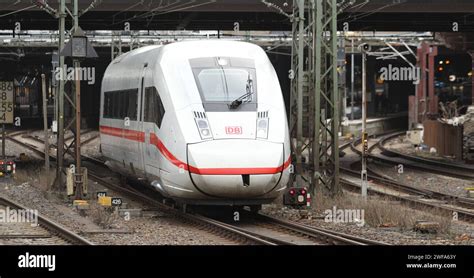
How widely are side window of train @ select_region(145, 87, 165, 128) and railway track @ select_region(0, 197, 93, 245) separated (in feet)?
9.49

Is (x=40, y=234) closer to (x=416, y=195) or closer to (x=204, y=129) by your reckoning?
(x=204, y=129)

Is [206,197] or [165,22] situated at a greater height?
[165,22]

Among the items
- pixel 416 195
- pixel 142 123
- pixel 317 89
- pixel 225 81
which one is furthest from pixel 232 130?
pixel 416 195

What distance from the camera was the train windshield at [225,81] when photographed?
1844cm

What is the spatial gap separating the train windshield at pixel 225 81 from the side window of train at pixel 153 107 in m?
1.01

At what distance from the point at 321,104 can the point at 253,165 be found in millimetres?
7041

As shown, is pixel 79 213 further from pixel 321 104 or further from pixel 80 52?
pixel 321 104

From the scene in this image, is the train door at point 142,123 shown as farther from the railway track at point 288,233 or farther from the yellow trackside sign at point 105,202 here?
the railway track at point 288,233

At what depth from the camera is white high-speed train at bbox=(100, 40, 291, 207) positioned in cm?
1775

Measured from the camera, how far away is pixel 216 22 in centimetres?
3847

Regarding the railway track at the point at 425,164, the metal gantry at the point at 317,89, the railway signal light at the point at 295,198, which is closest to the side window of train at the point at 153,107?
the railway signal light at the point at 295,198
